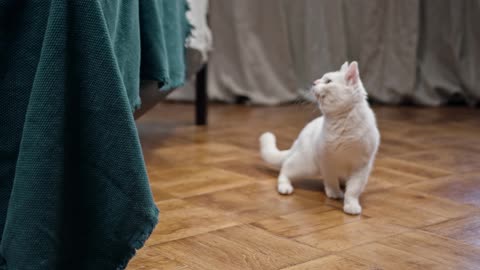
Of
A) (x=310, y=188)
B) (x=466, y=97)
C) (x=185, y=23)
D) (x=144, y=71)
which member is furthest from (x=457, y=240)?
(x=466, y=97)

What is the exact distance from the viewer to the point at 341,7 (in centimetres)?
283

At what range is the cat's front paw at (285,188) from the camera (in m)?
1.39

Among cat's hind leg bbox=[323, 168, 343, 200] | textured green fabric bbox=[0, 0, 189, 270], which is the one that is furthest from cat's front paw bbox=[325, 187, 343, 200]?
textured green fabric bbox=[0, 0, 189, 270]

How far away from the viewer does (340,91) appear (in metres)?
1.25

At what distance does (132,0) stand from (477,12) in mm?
1906

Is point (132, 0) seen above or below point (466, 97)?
above

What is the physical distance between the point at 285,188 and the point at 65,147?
666 millimetres

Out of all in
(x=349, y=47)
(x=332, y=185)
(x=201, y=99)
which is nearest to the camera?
(x=332, y=185)

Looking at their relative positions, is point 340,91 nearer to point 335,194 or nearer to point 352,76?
point 352,76

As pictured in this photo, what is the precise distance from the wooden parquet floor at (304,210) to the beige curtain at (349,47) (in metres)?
0.64

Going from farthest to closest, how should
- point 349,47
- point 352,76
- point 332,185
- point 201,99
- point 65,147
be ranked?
1. point 349,47
2. point 201,99
3. point 332,185
4. point 352,76
5. point 65,147

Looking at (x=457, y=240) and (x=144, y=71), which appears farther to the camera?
(x=144, y=71)

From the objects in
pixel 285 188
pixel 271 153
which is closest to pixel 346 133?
pixel 285 188

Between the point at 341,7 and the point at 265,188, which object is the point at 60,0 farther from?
the point at 341,7
